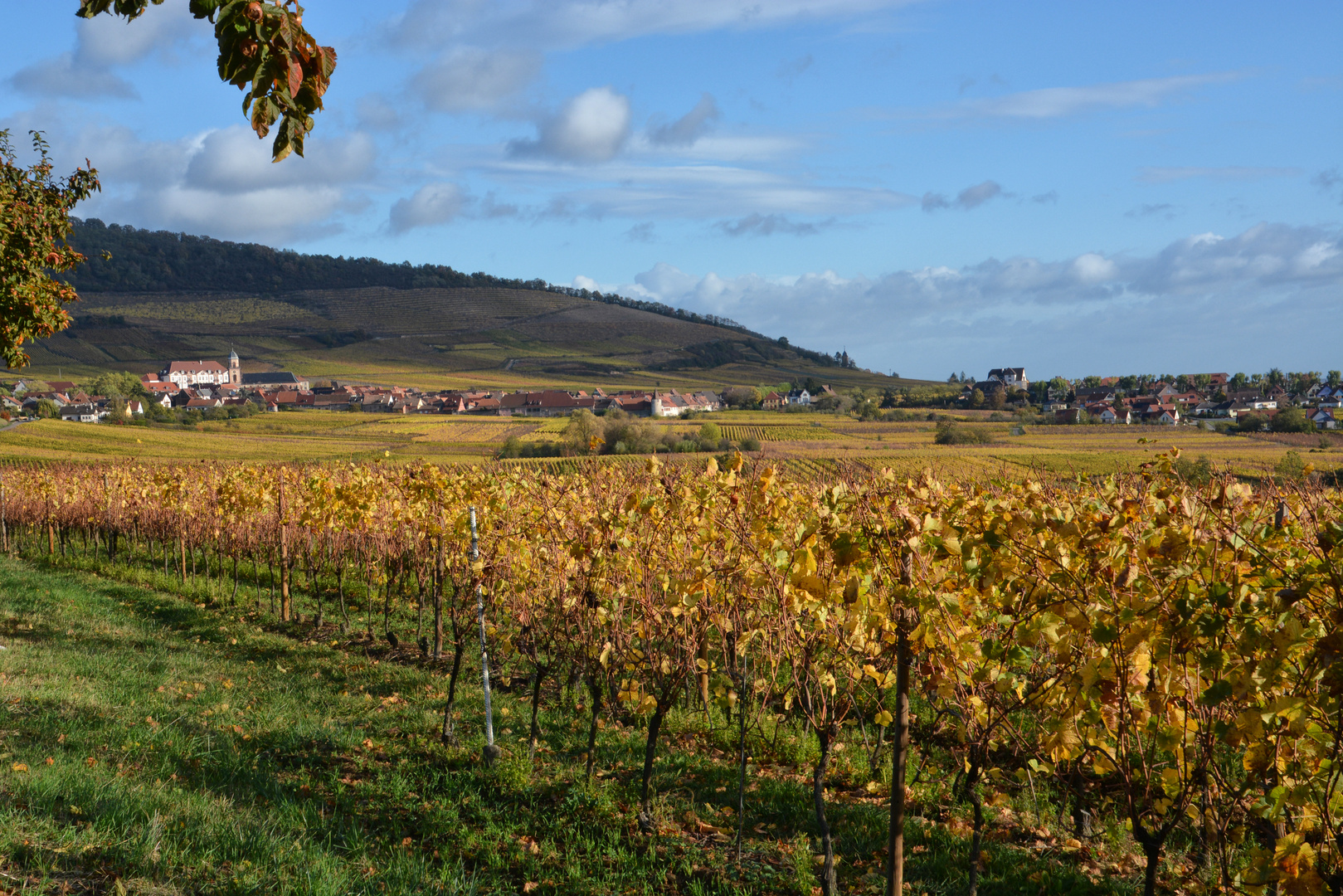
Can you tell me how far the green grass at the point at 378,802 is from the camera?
4.04 m

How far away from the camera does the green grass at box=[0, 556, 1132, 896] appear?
159 inches

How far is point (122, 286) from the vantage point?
176 meters

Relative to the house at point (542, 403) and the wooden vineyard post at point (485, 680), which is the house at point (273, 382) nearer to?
the house at point (542, 403)

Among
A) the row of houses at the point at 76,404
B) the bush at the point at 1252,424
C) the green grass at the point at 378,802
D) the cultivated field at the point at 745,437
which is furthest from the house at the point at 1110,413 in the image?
the row of houses at the point at 76,404

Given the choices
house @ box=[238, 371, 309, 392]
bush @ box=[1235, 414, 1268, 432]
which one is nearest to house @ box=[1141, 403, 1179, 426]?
bush @ box=[1235, 414, 1268, 432]

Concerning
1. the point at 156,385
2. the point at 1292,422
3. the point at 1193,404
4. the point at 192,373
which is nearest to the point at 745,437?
the point at 1292,422

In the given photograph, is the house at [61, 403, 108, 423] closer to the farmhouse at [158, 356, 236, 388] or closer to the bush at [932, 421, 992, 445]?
the farmhouse at [158, 356, 236, 388]

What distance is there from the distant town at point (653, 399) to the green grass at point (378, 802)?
75282mm

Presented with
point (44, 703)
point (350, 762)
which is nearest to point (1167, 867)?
point (350, 762)

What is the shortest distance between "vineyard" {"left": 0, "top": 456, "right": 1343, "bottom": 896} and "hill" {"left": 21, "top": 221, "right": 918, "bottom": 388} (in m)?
129

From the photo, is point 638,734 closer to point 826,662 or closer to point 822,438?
point 826,662

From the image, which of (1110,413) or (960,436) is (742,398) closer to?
(1110,413)

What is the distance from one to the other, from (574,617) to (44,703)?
14.0ft

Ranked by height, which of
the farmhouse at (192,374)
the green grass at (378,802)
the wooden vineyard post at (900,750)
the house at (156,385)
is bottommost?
the green grass at (378,802)
